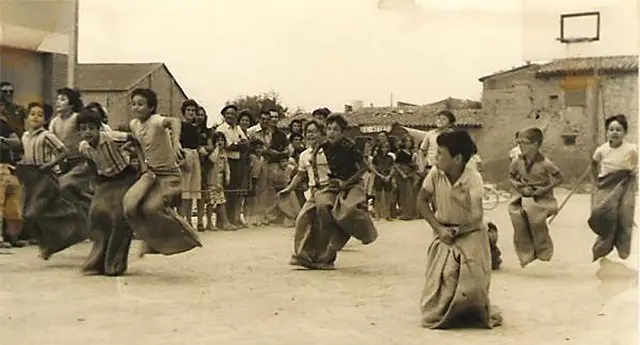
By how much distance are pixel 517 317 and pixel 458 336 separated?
174mm

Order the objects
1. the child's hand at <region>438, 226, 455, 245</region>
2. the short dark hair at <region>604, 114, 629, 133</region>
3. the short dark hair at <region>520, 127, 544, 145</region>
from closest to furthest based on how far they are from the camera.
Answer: the short dark hair at <region>604, 114, 629, 133</region>, the short dark hair at <region>520, 127, 544, 145</region>, the child's hand at <region>438, 226, 455, 245</region>

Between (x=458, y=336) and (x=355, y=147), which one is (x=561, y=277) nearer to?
(x=458, y=336)

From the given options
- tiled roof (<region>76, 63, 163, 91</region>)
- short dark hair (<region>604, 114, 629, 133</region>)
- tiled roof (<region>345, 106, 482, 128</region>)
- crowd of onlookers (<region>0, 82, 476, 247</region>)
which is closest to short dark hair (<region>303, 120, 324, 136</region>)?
crowd of onlookers (<region>0, 82, 476, 247</region>)

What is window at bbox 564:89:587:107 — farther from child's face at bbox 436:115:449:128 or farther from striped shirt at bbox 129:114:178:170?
striped shirt at bbox 129:114:178:170

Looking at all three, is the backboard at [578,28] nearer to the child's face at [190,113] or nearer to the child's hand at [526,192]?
the child's hand at [526,192]

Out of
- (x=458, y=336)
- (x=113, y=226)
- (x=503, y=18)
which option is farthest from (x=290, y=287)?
(x=503, y=18)

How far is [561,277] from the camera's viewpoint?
3.20 meters

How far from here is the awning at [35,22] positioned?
3.08 metres

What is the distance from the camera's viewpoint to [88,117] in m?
3.18

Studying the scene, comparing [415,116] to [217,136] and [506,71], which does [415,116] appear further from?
[217,136]

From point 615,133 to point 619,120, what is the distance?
3 centimetres

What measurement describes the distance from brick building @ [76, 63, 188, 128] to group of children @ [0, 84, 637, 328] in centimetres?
3

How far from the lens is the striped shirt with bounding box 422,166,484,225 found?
3.18 metres

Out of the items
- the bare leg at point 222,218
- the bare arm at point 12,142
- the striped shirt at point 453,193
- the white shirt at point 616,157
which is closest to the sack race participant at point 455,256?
the striped shirt at point 453,193
